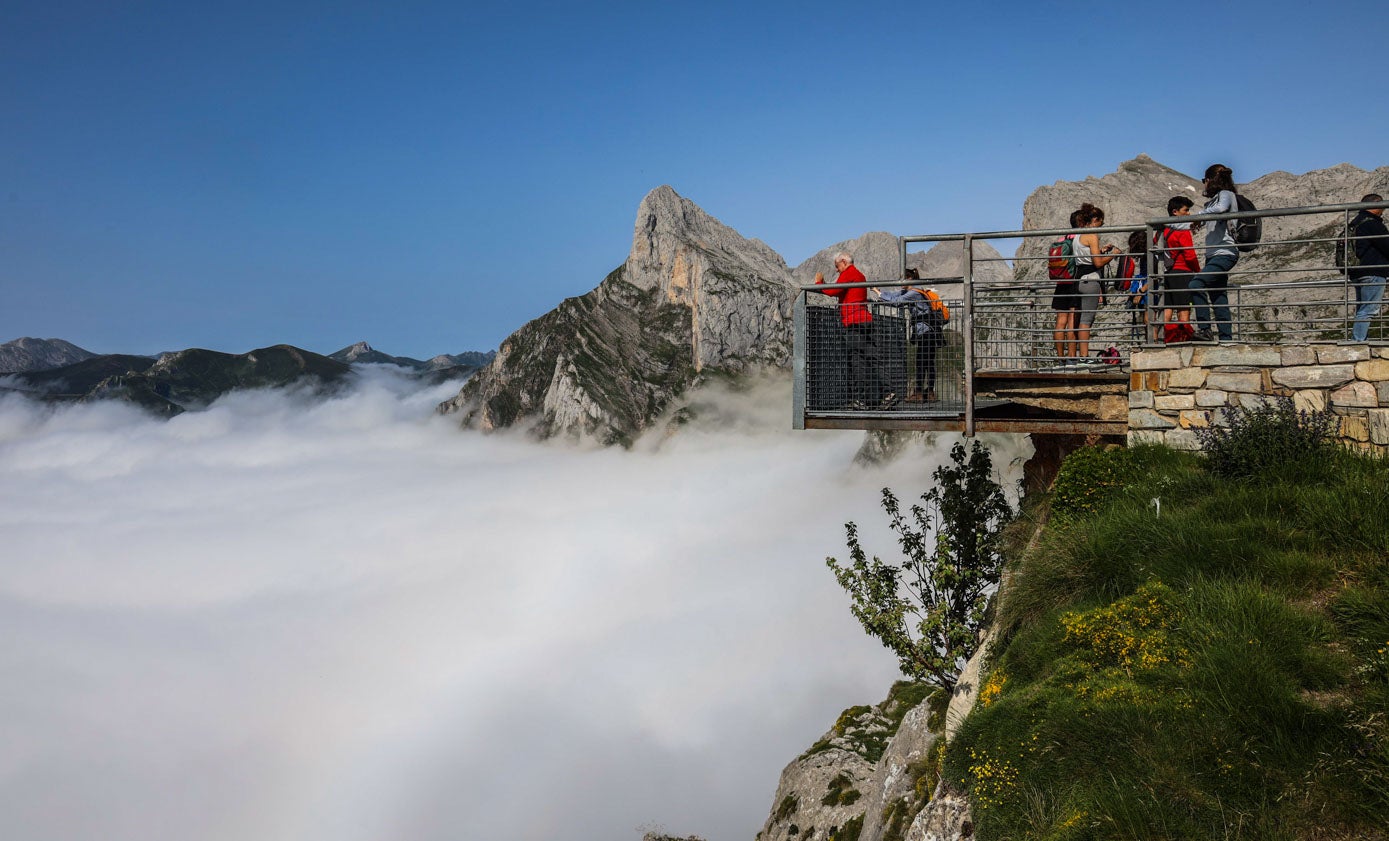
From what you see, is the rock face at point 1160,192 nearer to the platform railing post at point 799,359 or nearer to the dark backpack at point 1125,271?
the dark backpack at point 1125,271

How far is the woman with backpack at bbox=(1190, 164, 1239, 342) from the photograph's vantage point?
1136 cm

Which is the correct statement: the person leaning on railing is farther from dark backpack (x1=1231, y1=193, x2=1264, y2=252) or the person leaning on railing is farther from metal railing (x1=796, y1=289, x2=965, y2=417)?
metal railing (x1=796, y1=289, x2=965, y2=417)

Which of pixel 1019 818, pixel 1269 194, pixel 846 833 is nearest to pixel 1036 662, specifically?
pixel 1019 818

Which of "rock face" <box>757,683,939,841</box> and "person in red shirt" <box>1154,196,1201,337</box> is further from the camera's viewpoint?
"rock face" <box>757,683,939,841</box>

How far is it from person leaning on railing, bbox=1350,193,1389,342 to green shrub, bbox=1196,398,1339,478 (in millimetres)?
1919

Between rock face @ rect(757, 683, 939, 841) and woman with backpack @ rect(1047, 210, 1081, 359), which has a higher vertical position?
woman with backpack @ rect(1047, 210, 1081, 359)

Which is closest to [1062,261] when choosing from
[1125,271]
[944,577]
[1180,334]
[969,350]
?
[1125,271]

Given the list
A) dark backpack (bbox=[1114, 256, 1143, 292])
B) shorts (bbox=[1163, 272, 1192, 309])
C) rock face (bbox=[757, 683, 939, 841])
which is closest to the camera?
shorts (bbox=[1163, 272, 1192, 309])

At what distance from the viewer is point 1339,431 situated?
32.8 ft

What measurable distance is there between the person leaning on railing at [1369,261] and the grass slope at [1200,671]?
3.00 m

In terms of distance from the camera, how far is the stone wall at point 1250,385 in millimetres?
9875

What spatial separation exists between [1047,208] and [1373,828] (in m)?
138

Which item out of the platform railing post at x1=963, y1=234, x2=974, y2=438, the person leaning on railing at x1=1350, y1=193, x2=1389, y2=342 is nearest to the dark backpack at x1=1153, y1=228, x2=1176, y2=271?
the person leaning on railing at x1=1350, y1=193, x2=1389, y2=342

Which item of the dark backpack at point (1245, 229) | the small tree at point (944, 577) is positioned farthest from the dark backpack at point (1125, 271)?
the small tree at point (944, 577)
